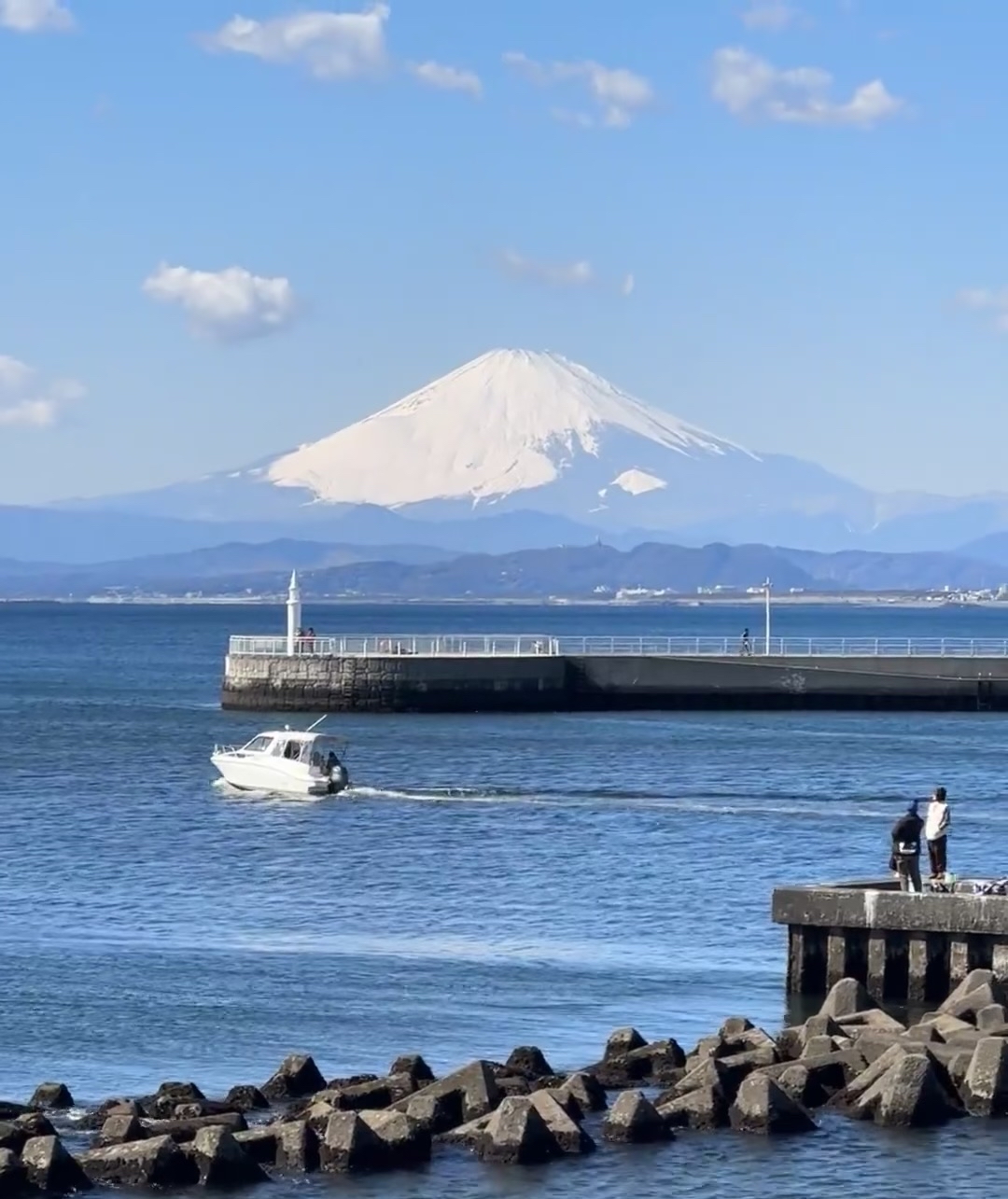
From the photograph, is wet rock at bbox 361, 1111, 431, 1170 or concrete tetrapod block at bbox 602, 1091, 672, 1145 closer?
wet rock at bbox 361, 1111, 431, 1170

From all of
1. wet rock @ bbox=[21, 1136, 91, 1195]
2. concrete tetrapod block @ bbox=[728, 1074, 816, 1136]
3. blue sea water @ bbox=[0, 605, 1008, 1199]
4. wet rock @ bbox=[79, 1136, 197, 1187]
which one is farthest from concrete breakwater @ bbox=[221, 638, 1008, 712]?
wet rock @ bbox=[21, 1136, 91, 1195]

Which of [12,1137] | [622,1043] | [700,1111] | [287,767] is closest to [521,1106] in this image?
[700,1111]

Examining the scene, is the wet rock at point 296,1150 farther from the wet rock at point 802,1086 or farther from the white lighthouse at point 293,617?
the white lighthouse at point 293,617

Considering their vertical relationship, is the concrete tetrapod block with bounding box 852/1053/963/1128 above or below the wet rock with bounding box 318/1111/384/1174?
above

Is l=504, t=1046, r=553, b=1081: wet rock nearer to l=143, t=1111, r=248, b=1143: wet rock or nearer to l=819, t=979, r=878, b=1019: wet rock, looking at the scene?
l=143, t=1111, r=248, b=1143: wet rock

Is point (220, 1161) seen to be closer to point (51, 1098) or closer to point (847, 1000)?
point (51, 1098)

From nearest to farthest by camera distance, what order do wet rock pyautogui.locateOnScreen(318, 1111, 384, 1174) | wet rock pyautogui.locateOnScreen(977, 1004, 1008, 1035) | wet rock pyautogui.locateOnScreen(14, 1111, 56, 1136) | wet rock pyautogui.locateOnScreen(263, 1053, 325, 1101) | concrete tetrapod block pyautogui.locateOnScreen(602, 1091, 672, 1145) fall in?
wet rock pyautogui.locateOnScreen(318, 1111, 384, 1174) → wet rock pyautogui.locateOnScreen(14, 1111, 56, 1136) → concrete tetrapod block pyautogui.locateOnScreen(602, 1091, 672, 1145) → wet rock pyautogui.locateOnScreen(263, 1053, 325, 1101) → wet rock pyautogui.locateOnScreen(977, 1004, 1008, 1035)

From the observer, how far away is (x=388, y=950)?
34969mm

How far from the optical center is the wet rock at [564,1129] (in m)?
22.4

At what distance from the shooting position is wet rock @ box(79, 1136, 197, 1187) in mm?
21359

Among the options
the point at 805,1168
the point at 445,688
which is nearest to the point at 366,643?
the point at 445,688

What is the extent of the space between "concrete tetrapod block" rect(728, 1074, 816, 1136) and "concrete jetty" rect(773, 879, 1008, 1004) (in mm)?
5701

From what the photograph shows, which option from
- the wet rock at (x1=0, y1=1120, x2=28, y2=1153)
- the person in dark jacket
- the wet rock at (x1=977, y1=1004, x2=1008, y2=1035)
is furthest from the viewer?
the person in dark jacket

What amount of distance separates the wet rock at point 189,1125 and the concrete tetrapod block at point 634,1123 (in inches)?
126
